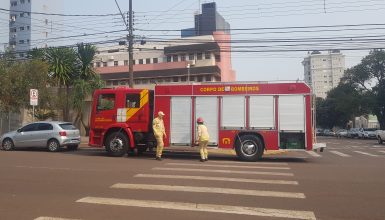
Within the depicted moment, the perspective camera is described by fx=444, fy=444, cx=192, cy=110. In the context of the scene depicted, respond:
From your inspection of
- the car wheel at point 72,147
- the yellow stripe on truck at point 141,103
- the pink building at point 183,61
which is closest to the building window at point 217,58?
the pink building at point 183,61

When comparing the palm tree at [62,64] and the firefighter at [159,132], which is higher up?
the palm tree at [62,64]

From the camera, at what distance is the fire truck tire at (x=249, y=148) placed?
15.5 metres

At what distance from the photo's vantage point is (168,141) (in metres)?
16.4

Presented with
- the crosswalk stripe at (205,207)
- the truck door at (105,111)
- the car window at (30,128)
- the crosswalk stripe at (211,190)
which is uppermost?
the truck door at (105,111)

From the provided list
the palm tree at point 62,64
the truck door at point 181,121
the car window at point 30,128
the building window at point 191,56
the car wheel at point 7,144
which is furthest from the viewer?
the building window at point 191,56

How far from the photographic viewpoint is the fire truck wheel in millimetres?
16516

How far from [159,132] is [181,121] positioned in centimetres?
128

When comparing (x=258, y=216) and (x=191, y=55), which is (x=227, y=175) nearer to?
(x=258, y=216)

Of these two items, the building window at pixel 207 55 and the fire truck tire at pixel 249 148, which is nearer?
the fire truck tire at pixel 249 148

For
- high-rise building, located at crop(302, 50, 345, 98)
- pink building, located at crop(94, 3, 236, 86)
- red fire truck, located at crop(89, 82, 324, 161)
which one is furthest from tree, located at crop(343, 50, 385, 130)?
red fire truck, located at crop(89, 82, 324, 161)

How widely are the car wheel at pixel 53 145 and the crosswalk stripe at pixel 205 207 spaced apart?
1197 centimetres

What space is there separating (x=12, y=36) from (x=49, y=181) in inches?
3790

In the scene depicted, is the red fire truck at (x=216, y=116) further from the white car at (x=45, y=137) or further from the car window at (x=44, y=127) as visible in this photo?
the car window at (x=44, y=127)

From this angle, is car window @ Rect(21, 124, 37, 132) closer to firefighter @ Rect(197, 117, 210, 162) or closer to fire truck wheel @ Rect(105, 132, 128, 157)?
fire truck wheel @ Rect(105, 132, 128, 157)
